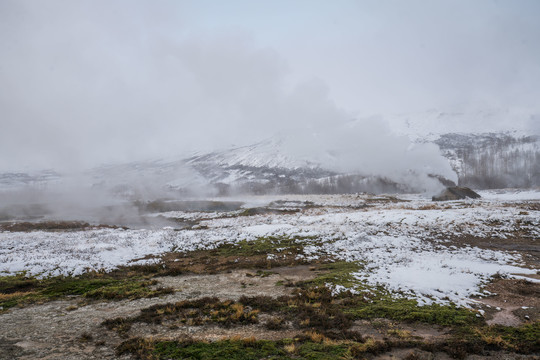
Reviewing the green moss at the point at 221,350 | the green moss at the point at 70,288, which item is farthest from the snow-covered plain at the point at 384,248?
the green moss at the point at 221,350

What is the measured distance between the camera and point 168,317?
1202 centimetres

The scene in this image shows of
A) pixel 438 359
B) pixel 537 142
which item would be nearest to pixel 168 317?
pixel 438 359

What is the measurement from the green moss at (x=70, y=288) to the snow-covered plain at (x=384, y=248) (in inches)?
63.5

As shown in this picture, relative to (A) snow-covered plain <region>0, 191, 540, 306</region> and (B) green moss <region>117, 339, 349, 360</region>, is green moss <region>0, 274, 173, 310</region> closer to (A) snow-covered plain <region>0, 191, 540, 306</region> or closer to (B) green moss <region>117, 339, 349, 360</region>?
(A) snow-covered plain <region>0, 191, 540, 306</region>

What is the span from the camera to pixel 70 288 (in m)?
16.8

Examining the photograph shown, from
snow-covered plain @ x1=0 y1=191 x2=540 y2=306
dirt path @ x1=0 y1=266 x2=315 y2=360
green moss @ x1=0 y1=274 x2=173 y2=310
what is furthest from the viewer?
snow-covered plain @ x1=0 y1=191 x2=540 y2=306

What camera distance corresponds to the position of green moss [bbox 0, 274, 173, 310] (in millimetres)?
15148

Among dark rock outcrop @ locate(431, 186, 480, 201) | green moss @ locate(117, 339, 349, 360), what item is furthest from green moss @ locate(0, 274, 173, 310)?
dark rock outcrop @ locate(431, 186, 480, 201)

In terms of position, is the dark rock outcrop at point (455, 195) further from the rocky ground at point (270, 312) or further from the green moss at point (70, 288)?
the green moss at point (70, 288)

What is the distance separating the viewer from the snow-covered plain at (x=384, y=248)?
51.4 feet

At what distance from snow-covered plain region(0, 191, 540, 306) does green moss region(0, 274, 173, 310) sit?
63.5 inches

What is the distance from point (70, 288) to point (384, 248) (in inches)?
911

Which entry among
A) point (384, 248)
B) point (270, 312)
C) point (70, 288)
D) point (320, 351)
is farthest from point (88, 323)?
point (384, 248)

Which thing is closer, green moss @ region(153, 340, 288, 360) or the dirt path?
green moss @ region(153, 340, 288, 360)
